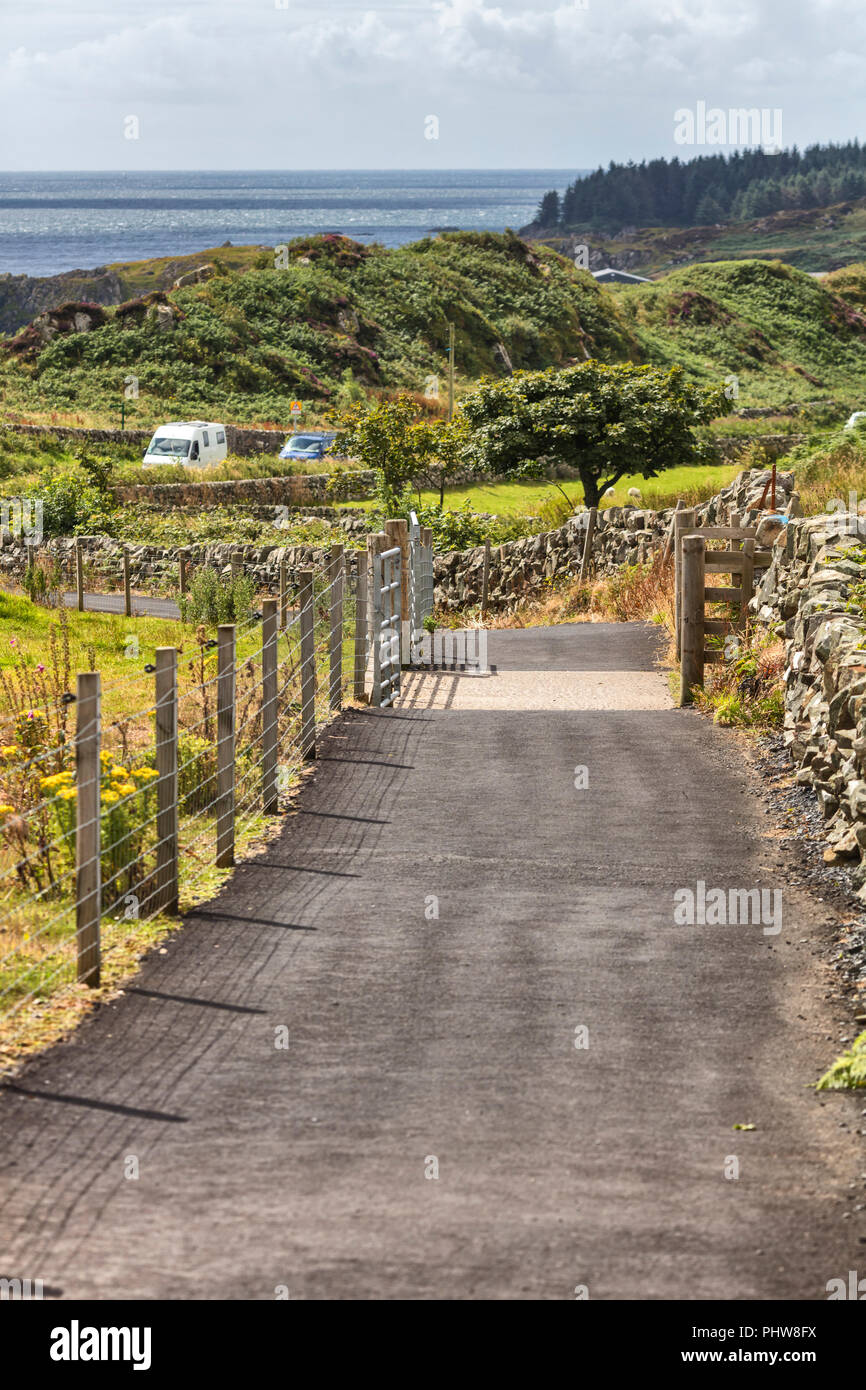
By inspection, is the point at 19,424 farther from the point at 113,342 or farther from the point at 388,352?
the point at 388,352

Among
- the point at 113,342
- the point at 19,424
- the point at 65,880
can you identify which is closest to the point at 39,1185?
the point at 65,880

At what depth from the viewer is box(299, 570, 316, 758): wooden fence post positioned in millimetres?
12672

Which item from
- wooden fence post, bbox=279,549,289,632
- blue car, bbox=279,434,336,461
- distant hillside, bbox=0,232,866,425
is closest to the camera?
wooden fence post, bbox=279,549,289,632

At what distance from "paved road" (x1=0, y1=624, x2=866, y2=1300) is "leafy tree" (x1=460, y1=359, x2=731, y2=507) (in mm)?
24183

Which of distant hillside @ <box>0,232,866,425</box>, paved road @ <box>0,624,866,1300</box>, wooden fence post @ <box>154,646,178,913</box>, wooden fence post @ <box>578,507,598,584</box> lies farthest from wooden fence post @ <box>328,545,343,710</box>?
distant hillside @ <box>0,232,866,425</box>

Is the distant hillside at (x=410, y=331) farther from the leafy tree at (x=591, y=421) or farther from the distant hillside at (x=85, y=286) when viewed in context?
the distant hillside at (x=85, y=286)

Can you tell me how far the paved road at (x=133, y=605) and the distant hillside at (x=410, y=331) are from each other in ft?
81.2

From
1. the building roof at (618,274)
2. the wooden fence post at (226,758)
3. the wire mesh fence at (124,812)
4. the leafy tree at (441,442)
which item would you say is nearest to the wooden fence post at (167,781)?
the wire mesh fence at (124,812)

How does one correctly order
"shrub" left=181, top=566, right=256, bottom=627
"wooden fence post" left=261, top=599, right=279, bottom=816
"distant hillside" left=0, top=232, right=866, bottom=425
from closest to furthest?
1. "wooden fence post" left=261, top=599, right=279, bottom=816
2. "shrub" left=181, top=566, right=256, bottom=627
3. "distant hillside" left=0, top=232, right=866, bottom=425

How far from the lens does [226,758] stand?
9688 mm

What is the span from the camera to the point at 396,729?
1416cm

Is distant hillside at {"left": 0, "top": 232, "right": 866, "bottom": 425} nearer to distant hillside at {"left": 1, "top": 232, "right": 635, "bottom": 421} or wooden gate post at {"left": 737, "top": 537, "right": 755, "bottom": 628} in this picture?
distant hillside at {"left": 1, "top": 232, "right": 635, "bottom": 421}

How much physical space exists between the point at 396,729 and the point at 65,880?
200 inches

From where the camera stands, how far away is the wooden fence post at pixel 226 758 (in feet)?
31.6
